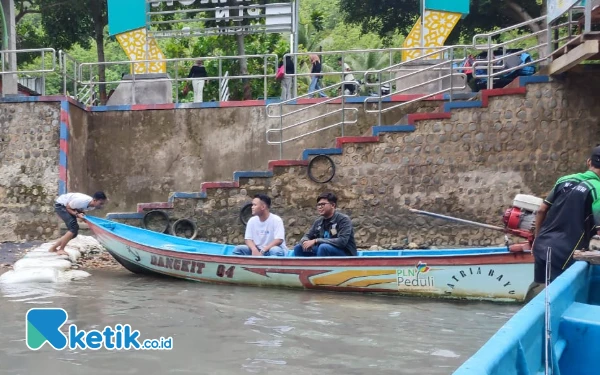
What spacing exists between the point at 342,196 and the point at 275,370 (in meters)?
7.65

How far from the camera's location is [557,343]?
3.40 meters

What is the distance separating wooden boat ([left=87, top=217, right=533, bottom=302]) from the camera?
8609mm

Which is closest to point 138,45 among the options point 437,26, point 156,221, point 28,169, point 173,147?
point 173,147

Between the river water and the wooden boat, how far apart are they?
0.52 ft

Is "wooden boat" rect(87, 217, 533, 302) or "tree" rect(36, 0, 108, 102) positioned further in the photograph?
"tree" rect(36, 0, 108, 102)

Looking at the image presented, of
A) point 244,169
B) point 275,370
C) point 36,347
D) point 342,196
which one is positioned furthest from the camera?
point 244,169

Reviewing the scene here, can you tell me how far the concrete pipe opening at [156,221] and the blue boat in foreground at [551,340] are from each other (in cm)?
994

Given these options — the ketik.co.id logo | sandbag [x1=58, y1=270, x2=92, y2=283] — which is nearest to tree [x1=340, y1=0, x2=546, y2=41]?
sandbag [x1=58, y1=270, x2=92, y2=283]

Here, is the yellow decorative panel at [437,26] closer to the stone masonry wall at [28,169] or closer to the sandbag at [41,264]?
the stone masonry wall at [28,169]

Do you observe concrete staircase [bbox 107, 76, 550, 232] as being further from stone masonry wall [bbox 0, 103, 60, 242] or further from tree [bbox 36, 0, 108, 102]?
tree [bbox 36, 0, 108, 102]

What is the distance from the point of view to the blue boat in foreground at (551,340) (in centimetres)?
240

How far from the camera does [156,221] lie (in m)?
13.6

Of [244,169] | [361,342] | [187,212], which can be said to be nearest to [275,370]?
[361,342]

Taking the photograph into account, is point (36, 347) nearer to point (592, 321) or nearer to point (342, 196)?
point (592, 321)
